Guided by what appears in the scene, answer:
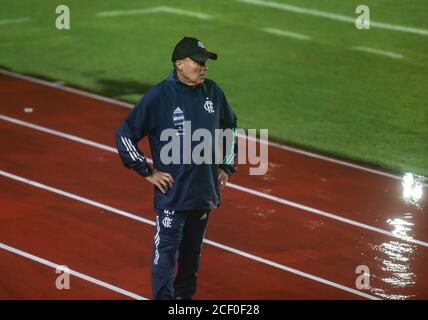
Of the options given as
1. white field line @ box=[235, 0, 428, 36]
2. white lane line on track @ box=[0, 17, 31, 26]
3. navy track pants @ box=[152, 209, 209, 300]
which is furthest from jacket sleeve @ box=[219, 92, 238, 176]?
white lane line on track @ box=[0, 17, 31, 26]

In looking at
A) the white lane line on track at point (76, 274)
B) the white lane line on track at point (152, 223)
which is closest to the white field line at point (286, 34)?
the white lane line on track at point (152, 223)

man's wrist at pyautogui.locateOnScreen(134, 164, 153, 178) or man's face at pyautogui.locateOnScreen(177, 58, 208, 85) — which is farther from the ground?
man's face at pyautogui.locateOnScreen(177, 58, 208, 85)

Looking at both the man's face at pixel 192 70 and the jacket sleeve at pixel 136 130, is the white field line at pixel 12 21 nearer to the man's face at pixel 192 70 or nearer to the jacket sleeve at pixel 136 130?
the jacket sleeve at pixel 136 130

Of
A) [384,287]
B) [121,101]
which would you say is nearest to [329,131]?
[121,101]

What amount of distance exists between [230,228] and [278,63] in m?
7.06

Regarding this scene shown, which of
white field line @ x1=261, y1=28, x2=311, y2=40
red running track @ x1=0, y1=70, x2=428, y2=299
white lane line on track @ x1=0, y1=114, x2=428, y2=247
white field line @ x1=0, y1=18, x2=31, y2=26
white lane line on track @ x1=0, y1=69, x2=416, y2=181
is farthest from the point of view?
white field line @ x1=0, y1=18, x2=31, y2=26

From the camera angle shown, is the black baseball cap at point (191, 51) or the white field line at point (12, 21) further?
the white field line at point (12, 21)

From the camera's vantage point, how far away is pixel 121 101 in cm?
1602

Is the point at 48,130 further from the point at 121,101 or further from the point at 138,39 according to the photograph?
the point at 138,39

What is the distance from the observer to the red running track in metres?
9.94

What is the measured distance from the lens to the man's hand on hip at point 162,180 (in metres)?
8.61

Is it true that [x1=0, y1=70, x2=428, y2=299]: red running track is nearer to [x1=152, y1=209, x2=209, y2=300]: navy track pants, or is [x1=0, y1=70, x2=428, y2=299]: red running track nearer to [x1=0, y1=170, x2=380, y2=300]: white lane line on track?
[x1=0, y1=170, x2=380, y2=300]: white lane line on track

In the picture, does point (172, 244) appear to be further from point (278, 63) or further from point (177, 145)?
point (278, 63)

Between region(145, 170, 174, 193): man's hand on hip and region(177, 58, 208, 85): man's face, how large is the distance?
2.42ft
